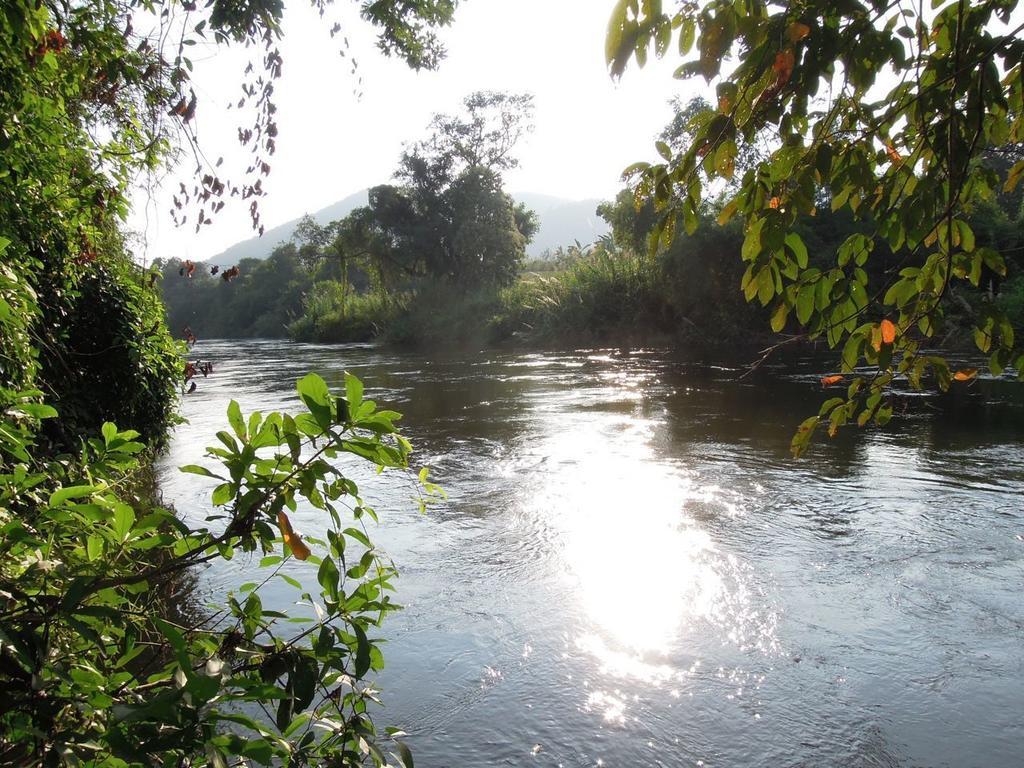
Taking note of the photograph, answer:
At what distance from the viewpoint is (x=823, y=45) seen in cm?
116

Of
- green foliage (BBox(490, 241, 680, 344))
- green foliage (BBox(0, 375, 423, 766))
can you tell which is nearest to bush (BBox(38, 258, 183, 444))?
green foliage (BBox(0, 375, 423, 766))

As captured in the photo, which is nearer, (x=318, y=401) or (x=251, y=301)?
(x=318, y=401)

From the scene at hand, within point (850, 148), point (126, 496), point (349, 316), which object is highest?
point (349, 316)

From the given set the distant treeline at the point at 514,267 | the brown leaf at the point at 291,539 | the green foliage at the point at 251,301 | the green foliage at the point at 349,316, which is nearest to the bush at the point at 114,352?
the brown leaf at the point at 291,539

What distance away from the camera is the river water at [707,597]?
2799 millimetres

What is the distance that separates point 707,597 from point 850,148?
10.2 ft

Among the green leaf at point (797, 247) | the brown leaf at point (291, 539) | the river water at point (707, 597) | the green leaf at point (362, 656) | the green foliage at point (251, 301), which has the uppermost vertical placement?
the green foliage at point (251, 301)

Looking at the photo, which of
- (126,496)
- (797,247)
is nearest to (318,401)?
(797,247)

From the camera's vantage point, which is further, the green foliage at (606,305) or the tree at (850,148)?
the green foliage at (606,305)

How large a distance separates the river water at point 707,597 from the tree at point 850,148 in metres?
1.94

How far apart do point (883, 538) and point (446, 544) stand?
2.91 m

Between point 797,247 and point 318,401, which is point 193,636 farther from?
point 797,247

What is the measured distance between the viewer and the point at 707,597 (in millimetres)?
3957

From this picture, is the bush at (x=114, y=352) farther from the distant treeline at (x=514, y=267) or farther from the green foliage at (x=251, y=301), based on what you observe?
the green foliage at (x=251, y=301)
